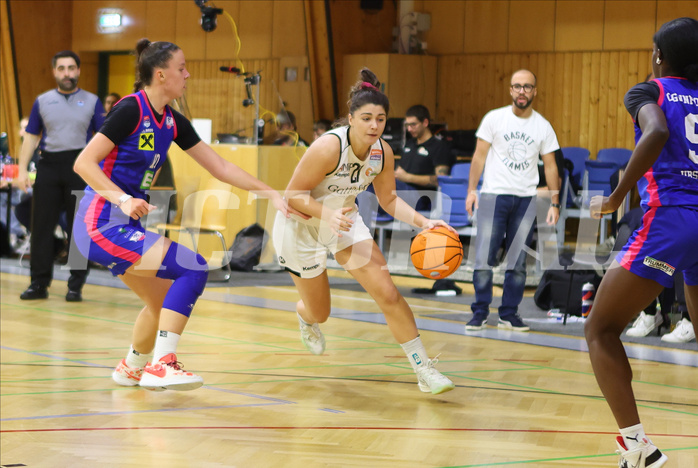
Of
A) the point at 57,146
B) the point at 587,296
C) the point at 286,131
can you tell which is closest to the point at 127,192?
the point at 57,146

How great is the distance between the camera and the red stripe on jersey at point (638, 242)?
11.8 ft

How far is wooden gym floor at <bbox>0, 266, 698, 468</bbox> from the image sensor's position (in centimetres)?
416

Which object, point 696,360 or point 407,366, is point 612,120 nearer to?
point 696,360

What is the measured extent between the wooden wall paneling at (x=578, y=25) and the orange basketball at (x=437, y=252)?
31.9 ft

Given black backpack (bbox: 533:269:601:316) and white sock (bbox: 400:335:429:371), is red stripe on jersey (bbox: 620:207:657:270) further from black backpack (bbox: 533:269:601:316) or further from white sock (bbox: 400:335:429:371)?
black backpack (bbox: 533:269:601:316)

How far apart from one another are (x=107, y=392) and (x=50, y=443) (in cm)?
106

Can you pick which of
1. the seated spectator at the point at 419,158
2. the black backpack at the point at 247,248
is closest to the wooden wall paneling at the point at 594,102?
the seated spectator at the point at 419,158

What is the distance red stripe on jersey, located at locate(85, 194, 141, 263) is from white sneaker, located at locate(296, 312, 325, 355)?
4.94 feet

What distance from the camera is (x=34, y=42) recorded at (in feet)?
56.5

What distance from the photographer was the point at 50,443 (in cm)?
424

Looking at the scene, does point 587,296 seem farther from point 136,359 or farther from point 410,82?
point 410,82

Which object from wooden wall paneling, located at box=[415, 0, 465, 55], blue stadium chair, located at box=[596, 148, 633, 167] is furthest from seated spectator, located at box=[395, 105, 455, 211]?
wooden wall paneling, located at box=[415, 0, 465, 55]

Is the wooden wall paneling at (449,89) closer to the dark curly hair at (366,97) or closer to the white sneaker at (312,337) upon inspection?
the white sneaker at (312,337)

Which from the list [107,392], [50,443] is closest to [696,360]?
[107,392]
